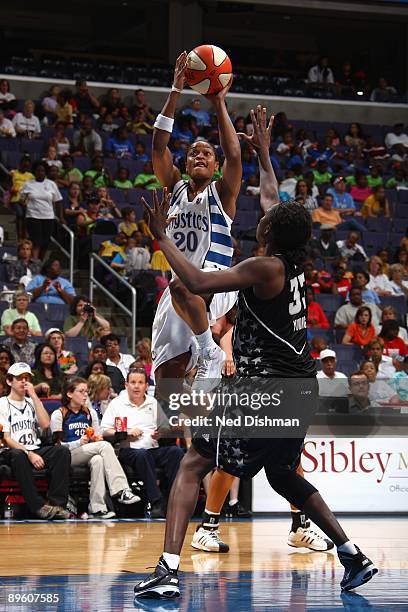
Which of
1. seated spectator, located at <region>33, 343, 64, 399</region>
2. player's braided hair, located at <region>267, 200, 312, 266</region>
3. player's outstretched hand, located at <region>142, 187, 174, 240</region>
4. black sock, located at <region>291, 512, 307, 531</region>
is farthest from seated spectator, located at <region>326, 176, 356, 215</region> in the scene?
player's outstretched hand, located at <region>142, 187, 174, 240</region>

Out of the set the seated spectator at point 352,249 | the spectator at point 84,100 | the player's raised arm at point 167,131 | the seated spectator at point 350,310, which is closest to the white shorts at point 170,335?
the player's raised arm at point 167,131

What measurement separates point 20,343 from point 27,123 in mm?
7603

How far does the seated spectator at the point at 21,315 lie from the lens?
1262 centimetres

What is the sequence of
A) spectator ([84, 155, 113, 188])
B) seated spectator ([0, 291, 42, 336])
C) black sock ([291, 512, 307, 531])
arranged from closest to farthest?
black sock ([291, 512, 307, 531]), seated spectator ([0, 291, 42, 336]), spectator ([84, 155, 113, 188])

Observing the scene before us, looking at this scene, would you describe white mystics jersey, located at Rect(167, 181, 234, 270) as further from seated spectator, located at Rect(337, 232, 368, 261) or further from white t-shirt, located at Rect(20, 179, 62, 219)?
seated spectator, located at Rect(337, 232, 368, 261)

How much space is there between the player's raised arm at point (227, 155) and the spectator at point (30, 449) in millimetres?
3701

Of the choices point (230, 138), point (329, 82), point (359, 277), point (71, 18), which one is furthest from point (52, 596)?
point (71, 18)

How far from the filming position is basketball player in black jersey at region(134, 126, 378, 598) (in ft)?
16.8

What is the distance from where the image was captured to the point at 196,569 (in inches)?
243

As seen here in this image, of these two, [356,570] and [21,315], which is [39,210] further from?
[356,570]

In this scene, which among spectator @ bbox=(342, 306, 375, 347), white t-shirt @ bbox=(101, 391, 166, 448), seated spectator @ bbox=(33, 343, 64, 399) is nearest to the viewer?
white t-shirt @ bbox=(101, 391, 166, 448)

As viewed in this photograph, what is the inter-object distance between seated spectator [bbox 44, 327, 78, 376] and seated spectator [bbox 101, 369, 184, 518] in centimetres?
116

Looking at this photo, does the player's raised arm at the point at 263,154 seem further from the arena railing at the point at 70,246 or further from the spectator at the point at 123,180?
the spectator at the point at 123,180

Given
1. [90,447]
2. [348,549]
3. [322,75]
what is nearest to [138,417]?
[90,447]
